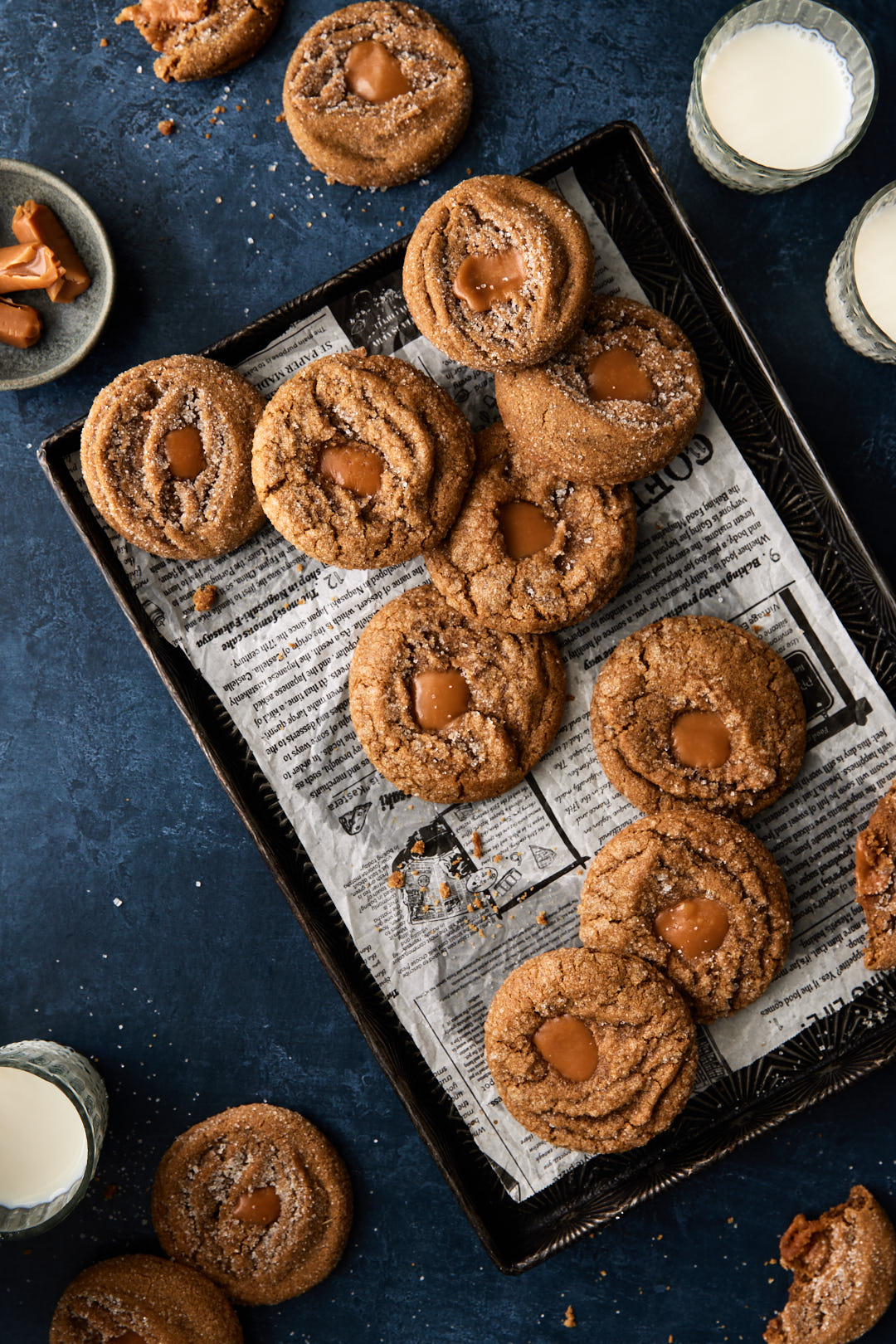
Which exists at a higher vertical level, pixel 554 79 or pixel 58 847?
pixel 554 79

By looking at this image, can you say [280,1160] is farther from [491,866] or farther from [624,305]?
[624,305]

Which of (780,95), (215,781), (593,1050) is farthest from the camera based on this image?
(215,781)

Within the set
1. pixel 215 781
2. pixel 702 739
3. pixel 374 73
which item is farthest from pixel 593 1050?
pixel 374 73

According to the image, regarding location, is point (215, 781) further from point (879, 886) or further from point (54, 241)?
point (879, 886)

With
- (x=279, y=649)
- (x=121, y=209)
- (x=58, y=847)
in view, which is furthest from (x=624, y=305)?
(x=58, y=847)

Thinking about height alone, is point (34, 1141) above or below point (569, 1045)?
above

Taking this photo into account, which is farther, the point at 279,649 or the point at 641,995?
the point at 279,649

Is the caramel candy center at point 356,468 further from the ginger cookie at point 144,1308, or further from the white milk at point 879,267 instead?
the ginger cookie at point 144,1308

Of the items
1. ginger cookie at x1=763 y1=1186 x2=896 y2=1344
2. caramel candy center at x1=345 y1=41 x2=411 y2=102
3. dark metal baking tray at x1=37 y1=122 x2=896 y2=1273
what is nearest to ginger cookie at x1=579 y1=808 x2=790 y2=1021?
dark metal baking tray at x1=37 y1=122 x2=896 y2=1273
